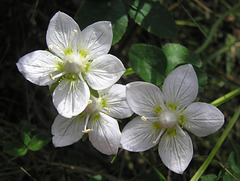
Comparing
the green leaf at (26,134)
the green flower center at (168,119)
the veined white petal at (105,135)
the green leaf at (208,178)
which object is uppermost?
the green flower center at (168,119)

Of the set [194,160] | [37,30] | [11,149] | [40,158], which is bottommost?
[40,158]

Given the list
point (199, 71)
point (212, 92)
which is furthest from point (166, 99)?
point (212, 92)

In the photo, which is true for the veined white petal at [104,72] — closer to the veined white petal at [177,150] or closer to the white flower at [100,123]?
the white flower at [100,123]

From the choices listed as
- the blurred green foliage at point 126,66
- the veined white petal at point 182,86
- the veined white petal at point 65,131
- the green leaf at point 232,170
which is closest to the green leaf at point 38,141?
the blurred green foliage at point 126,66

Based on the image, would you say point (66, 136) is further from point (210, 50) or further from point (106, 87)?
point (210, 50)

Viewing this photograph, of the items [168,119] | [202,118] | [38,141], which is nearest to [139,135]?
[168,119]

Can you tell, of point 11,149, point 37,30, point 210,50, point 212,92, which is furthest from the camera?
point 210,50

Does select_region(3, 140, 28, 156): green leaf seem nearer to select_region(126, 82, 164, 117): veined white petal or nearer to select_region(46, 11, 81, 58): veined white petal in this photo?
select_region(46, 11, 81, 58): veined white petal

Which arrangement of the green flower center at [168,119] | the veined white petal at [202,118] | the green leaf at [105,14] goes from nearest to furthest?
the veined white petal at [202,118] → the green flower center at [168,119] → the green leaf at [105,14]
